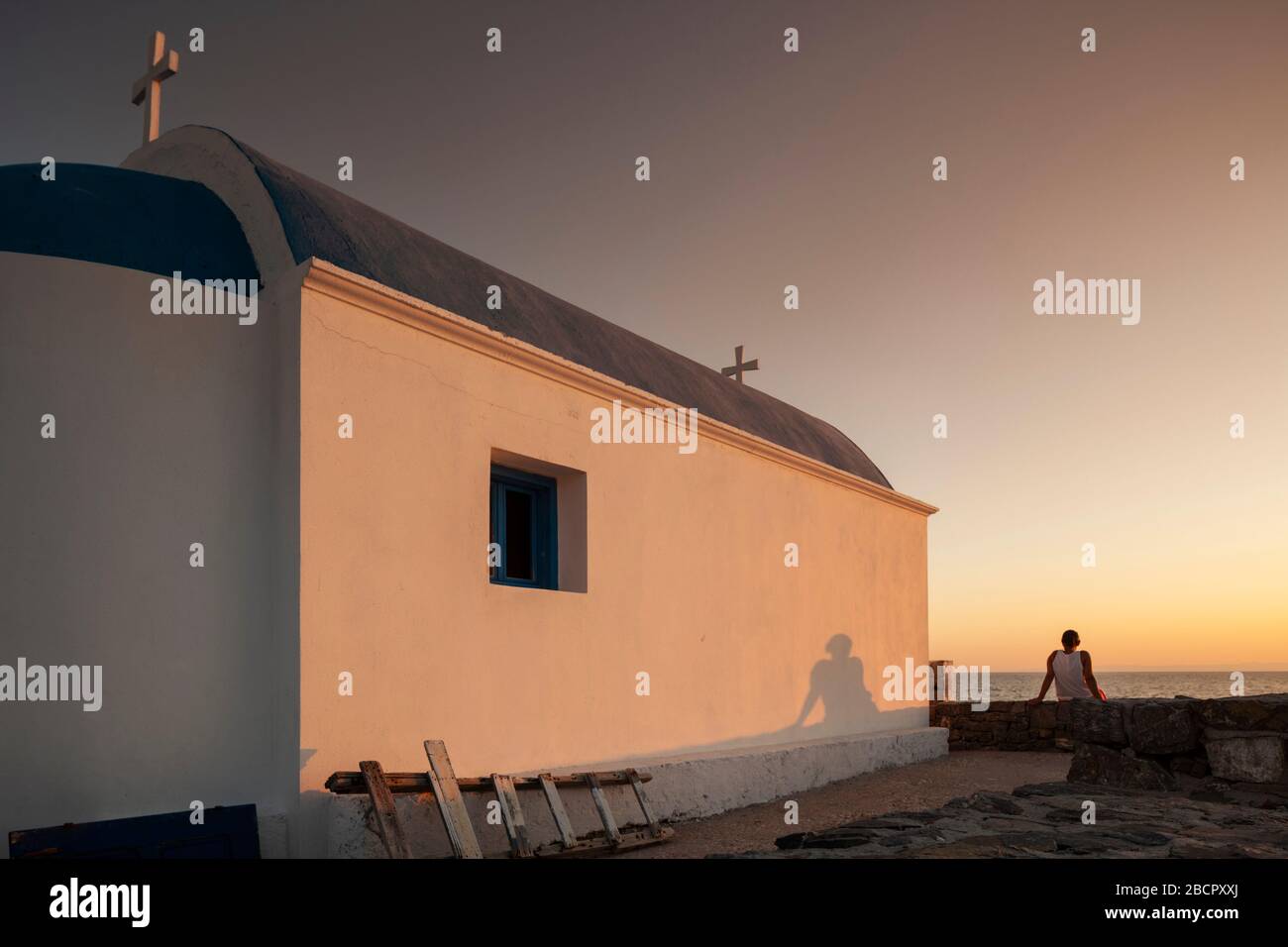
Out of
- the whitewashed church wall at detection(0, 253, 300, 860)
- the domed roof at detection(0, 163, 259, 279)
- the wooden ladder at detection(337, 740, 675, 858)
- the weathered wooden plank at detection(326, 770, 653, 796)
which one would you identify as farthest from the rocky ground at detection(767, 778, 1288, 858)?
the domed roof at detection(0, 163, 259, 279)

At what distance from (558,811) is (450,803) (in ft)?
3.15

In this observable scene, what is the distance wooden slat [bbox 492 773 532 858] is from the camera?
6031mm

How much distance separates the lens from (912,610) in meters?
13.6

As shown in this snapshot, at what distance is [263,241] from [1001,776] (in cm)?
856

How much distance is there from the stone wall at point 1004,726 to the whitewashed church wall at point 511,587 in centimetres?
367

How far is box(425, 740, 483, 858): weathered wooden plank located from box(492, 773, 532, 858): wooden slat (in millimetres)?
203

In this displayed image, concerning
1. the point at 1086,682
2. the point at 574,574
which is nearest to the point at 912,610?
the point at 1086,682

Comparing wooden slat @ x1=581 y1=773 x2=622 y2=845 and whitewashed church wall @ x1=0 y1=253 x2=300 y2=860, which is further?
wooden slat @ x1=581 y1=773 x2=622 y2=845

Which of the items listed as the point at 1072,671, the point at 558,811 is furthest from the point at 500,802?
the point at 1072,671

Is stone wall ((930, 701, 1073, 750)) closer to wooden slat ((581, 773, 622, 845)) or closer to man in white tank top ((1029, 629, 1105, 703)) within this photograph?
man in white tank top ((1029, 629, 1105, 703))

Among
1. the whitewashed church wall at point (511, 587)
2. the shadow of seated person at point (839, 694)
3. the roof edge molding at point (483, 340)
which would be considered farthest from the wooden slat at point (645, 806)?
the shadow of seated person at point (839, 694)

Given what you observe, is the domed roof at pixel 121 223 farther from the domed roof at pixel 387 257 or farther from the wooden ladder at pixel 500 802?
the wooden ladder at pixel 500 802

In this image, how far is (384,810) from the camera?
217 inches
